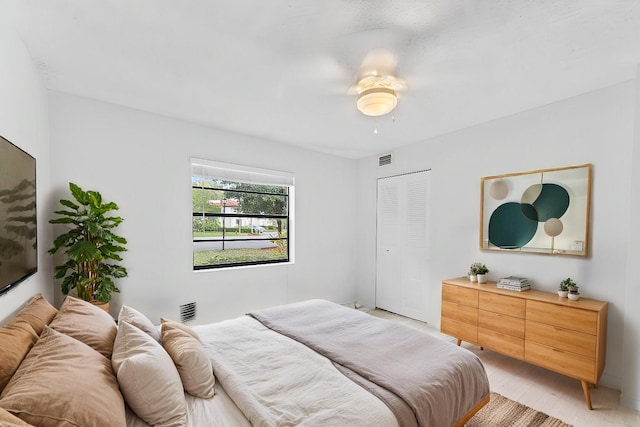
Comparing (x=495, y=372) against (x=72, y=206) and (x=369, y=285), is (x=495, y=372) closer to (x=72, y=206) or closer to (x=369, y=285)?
(x=369, y=285)

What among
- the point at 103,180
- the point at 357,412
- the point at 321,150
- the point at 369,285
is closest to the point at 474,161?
the point at 321,150

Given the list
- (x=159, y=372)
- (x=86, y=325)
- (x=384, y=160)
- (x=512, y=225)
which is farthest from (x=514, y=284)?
(x=86, y=325)

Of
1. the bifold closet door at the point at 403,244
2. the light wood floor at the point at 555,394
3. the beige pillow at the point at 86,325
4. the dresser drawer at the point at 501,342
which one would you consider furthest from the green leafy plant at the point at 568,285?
the beige pillow at the point at 86,325

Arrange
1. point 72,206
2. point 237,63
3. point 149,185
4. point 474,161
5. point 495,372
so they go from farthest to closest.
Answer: point 474,161, point 149,185, point 495,372, point 72,206, point 237,63

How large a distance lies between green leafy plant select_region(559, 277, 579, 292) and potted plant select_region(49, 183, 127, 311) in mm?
3992

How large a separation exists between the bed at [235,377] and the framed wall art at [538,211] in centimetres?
165

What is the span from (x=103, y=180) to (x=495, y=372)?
4.23 meters

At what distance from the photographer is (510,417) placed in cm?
213

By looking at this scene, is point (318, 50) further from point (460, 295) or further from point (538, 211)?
point (460, 295)

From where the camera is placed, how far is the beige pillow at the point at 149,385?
121cm

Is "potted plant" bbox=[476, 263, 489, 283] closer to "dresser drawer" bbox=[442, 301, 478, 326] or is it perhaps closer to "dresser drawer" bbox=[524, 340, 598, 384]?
"dresser drawer" bbox=[442, 301, 478, 326]

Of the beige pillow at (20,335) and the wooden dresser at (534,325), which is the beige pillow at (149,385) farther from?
the wooden dresser at (534,325)

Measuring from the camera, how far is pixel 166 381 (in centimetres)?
129

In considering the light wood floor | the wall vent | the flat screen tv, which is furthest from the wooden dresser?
the flat screen tv
